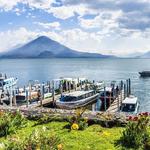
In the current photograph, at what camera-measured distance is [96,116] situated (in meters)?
19.1

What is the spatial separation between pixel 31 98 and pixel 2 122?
120 feet

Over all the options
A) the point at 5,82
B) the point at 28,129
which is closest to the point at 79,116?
the point at 28,129

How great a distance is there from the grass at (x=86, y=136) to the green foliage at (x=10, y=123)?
0.94 feet

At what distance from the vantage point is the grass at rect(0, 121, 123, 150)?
14578 mm

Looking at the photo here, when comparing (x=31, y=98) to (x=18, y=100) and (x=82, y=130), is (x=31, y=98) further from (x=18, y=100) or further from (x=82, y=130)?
(x=82, y=130)

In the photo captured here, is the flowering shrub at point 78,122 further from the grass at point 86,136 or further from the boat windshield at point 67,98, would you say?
the boat windshield at point 67,98

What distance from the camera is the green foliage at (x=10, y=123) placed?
664 inches

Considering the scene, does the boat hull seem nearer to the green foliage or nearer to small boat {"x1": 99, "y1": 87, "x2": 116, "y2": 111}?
small boat {"x1": 99, "y1": 87, "x2": 116, "y2": 111}

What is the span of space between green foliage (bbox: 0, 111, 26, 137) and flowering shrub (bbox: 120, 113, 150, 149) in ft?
17.9

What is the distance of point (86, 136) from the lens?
16047 millimetres

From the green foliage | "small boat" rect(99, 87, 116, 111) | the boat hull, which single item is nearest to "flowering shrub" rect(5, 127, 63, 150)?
the green foliage

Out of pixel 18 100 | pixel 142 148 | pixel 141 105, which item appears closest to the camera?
pixel 142 148

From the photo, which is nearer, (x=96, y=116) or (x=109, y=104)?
(x=96, y=116)

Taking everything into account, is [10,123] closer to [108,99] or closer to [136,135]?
[136,135]
